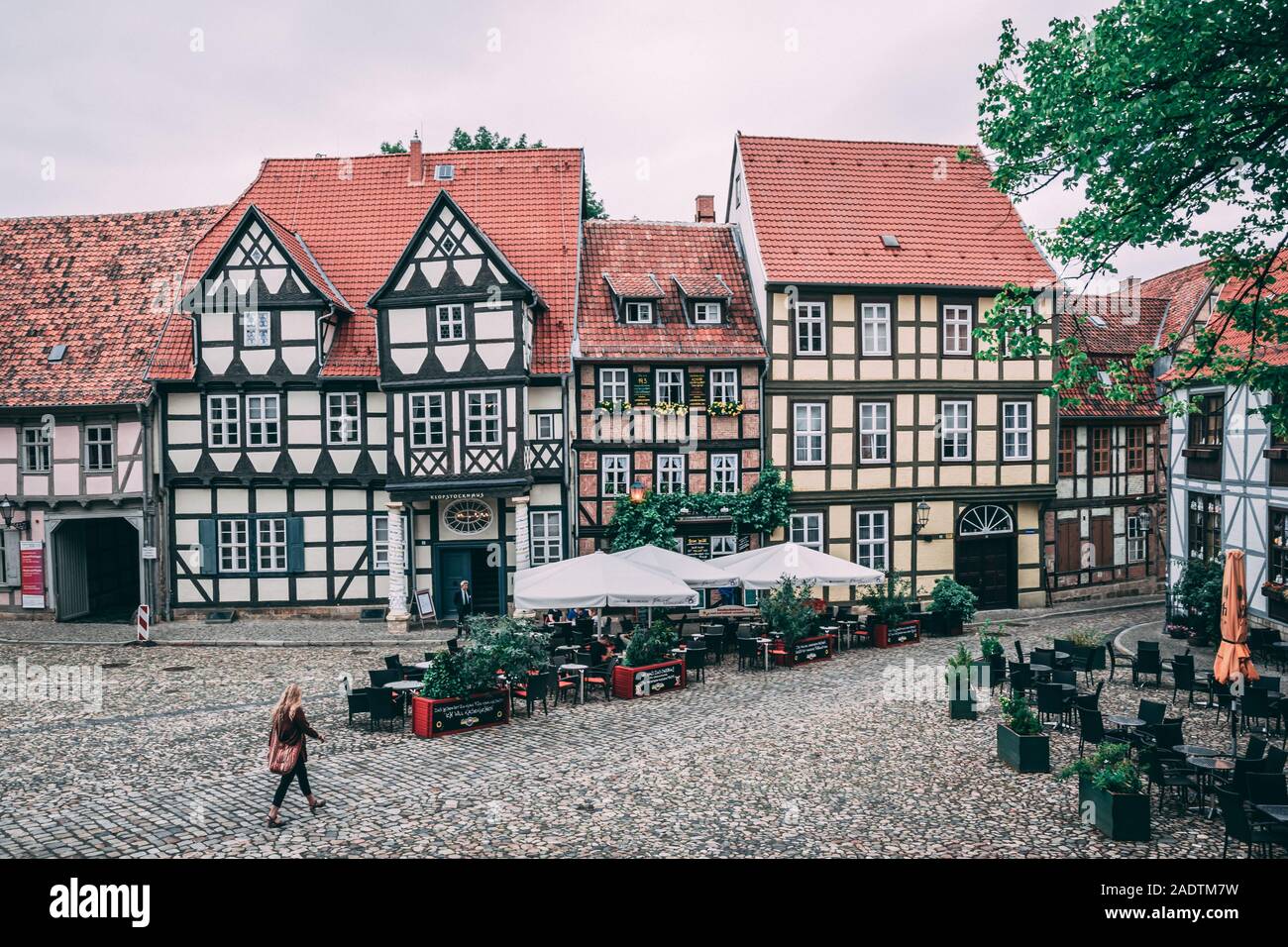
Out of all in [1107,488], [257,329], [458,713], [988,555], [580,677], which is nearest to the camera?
[458,713]

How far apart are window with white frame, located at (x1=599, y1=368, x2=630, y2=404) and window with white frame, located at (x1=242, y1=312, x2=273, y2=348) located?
28.1 feet

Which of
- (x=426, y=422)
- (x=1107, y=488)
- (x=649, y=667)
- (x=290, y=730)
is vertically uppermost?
(x=426, y=422)

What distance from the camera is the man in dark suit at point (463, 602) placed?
24.4 meters

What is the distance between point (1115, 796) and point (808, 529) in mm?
16120

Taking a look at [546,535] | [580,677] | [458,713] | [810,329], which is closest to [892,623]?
[810,329]

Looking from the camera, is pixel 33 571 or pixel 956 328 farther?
pixel 956 328

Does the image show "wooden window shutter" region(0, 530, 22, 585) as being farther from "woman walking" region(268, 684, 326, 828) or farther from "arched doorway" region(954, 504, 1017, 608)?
"arched doorway" region(954, 504, 1017, 608)

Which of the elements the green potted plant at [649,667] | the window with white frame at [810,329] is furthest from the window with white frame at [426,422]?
the window with white frame at [810,329]

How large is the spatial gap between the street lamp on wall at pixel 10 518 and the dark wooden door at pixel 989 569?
82.3 feet

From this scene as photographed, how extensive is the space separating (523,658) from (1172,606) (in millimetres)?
17424

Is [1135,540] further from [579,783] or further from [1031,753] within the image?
[579,783]

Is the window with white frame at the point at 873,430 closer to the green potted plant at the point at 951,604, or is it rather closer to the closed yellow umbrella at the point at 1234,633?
the green potted plant at the point at 951,604

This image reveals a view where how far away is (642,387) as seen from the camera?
83.1 feet

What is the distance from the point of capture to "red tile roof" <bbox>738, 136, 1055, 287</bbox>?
26156 millimetres
